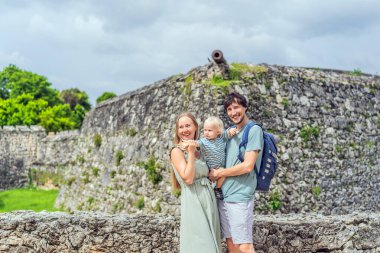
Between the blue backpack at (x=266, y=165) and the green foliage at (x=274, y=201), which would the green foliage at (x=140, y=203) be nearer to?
the green foliage at (x=274, y=201)

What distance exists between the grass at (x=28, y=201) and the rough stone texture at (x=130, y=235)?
15.3 m

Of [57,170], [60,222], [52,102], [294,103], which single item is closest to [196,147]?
[60,222]

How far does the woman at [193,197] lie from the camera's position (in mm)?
5590

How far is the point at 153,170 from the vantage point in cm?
1326

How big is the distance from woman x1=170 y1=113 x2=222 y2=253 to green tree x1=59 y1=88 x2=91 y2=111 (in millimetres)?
66048

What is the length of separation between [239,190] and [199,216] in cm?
53

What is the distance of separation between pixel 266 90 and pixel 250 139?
7.04 m

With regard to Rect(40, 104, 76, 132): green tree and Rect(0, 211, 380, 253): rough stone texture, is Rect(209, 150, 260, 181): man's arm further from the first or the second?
Rect(40, 104, 76, 132): green tree

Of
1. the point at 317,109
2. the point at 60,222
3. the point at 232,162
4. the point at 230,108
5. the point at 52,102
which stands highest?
the point at 52,102

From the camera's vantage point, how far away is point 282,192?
39.9ft

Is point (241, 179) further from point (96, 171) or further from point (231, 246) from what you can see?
point (96, 171)

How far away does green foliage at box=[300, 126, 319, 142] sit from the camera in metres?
13.0

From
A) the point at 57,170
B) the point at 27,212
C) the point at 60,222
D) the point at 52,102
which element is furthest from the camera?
the point at 52,102

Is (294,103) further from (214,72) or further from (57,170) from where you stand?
(57,170)
